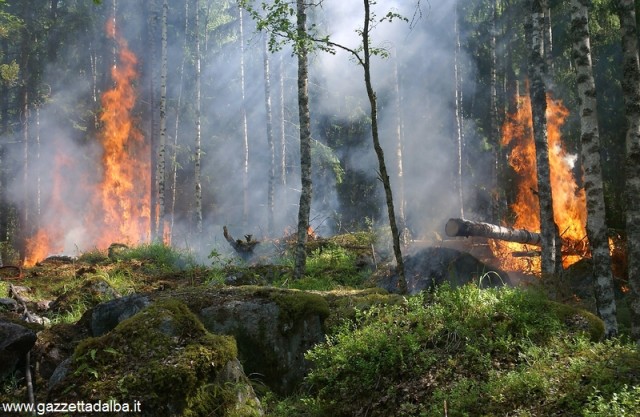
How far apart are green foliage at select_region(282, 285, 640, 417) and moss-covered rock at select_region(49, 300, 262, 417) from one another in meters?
1.19

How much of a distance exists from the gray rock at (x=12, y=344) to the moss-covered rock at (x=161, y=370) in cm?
166

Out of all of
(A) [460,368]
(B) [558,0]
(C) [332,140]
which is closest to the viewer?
(A) [460,368]

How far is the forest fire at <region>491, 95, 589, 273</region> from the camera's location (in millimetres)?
15500

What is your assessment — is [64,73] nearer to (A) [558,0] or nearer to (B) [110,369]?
(A) [558,0]

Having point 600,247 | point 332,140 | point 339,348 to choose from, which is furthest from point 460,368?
point 332,140

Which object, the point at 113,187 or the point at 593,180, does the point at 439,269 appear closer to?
the point at 593,180

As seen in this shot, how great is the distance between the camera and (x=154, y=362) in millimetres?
4504

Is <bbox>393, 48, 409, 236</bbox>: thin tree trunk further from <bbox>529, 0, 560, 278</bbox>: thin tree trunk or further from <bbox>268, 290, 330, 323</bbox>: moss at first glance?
<bbox>268, 290, 330, 323</bbox>: moss

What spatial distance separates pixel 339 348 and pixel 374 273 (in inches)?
308

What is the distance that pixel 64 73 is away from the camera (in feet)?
93.6

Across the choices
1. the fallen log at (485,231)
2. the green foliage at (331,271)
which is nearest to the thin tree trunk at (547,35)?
the fallen log at (485,231)

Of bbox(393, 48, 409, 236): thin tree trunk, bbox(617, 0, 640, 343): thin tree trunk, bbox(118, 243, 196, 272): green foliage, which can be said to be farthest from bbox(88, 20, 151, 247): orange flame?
bbox(617, 0, 640, 343): thin tree trunk

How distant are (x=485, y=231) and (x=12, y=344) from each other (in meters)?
12.3

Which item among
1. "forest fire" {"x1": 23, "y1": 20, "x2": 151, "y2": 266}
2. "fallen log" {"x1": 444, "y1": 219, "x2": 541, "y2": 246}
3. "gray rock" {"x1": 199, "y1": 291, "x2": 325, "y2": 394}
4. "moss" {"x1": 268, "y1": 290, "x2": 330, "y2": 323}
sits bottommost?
"gray rock" {"x1": 199, "y1": 291, "x2": 325, "y2": 394}
